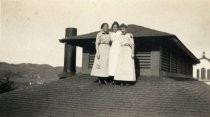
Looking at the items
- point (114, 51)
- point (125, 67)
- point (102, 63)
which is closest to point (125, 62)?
point (125, 67)

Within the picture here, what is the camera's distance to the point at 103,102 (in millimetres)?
7609

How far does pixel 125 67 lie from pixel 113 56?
63 cm

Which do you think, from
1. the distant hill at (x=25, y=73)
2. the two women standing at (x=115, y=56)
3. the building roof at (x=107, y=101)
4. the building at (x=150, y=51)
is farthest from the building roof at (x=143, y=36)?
the distant hill at (x=25, y=73)

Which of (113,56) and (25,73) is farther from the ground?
(113,56)

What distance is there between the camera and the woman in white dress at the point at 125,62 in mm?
8727

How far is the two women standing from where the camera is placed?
8.78 metres

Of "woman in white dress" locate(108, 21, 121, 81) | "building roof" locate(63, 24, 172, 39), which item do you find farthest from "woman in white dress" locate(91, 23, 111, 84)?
"building roof" locate(63, 24, 172, 39)

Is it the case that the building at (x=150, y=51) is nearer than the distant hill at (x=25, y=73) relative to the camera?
Yes

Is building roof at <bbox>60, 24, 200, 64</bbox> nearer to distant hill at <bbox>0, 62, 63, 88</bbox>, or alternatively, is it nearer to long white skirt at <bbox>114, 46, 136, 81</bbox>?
long white skirt at <bbox>114, 46, 136, 81</bbox>

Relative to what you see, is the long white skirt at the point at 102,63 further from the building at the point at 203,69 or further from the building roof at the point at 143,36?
the building at the point at 203,69

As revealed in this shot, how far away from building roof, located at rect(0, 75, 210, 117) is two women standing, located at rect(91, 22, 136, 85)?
0.38 meters

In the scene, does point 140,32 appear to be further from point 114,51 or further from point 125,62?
point 125,62

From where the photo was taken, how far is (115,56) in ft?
30.1

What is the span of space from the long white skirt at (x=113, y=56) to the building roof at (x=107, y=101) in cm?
56
